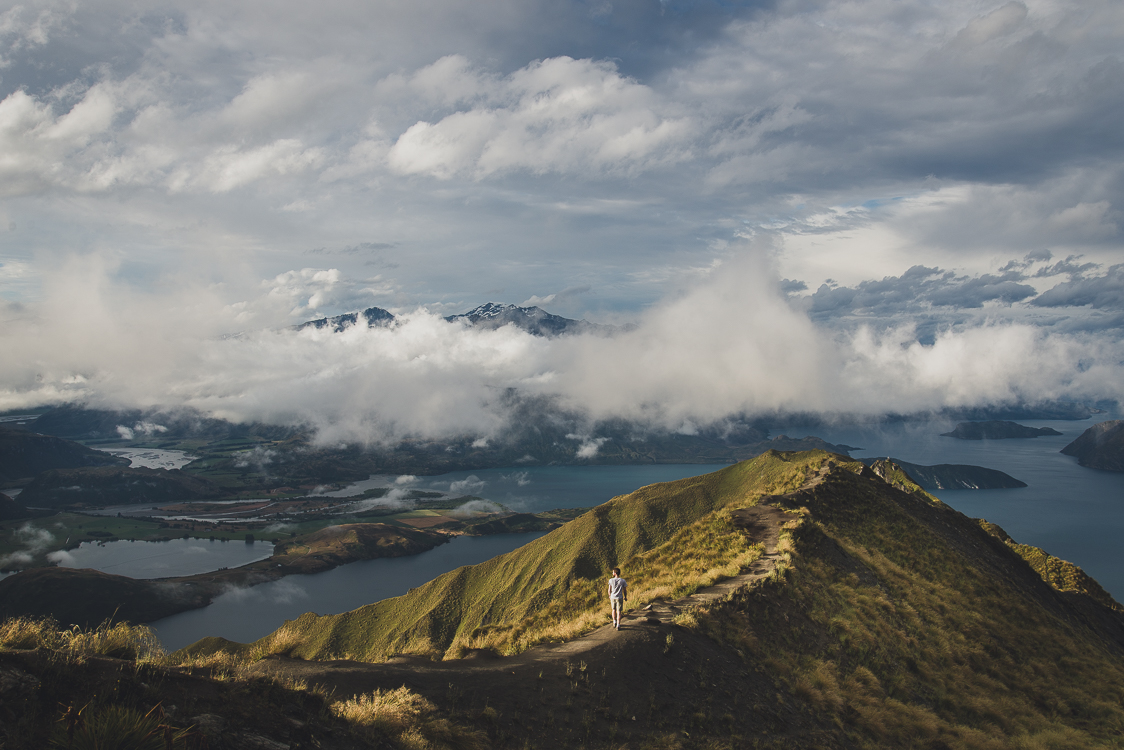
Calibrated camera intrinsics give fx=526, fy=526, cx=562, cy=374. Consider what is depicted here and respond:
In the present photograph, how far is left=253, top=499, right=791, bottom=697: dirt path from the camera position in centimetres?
1589

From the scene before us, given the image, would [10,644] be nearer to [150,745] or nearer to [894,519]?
[150,745]

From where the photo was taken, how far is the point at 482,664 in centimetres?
1967

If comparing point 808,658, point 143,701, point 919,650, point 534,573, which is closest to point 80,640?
point 143,701

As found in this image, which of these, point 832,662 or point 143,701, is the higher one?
point 143,701

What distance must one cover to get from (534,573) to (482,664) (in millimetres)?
79465

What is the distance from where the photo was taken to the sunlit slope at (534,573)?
83.6 m

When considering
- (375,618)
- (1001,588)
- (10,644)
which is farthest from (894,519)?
(375,618)

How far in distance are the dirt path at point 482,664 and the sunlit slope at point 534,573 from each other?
53.1 m

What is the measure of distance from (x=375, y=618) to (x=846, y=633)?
276 ft

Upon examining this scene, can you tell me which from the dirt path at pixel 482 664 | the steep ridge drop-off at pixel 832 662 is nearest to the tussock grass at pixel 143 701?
→ the dirt path at pixel 482 664

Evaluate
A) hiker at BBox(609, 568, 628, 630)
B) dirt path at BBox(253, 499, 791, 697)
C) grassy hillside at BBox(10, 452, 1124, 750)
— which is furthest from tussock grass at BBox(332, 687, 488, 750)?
hiker at BBox(609, 568, 628, 630)

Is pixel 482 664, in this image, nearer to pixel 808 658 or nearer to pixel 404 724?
pixel 404 724

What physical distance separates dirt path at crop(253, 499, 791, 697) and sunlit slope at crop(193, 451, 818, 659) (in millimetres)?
53086

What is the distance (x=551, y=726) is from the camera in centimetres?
1534
